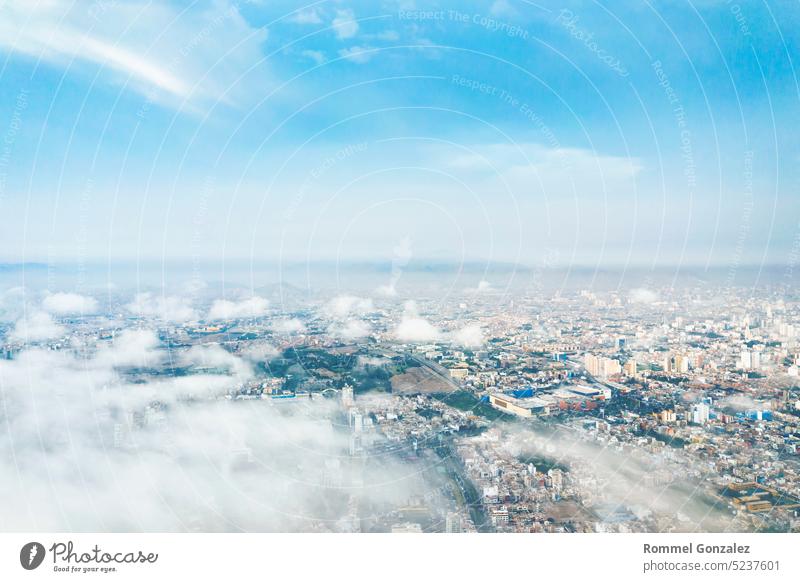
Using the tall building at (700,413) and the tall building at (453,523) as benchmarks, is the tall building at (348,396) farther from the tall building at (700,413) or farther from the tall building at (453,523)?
the tall building at (700,413)

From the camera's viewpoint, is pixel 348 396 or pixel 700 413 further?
pixel 348 396

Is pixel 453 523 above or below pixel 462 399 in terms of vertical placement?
below

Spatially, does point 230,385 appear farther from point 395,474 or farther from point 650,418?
point 650,418

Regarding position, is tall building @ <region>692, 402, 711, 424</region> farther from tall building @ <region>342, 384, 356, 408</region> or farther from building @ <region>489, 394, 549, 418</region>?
tall building @ <region>342, 384, 356, 408</region>
